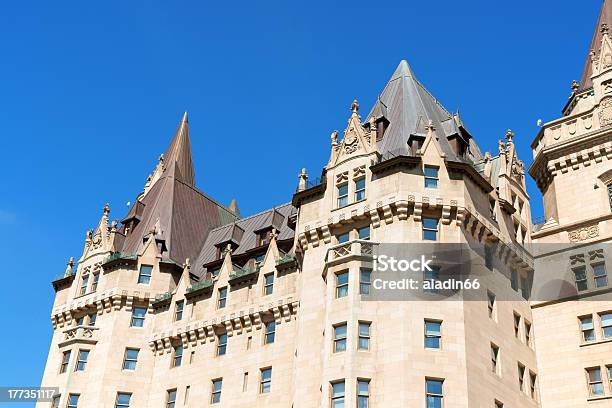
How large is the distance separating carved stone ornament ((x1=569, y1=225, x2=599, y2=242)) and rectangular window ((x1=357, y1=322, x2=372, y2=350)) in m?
15.3

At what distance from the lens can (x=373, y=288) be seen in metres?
41.5

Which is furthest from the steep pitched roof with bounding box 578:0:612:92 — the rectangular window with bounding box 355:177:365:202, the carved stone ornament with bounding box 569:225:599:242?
the rectangular window with bounding box 355:177:365:202

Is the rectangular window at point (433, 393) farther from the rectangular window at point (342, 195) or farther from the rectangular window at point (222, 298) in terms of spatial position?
the rectangular window at point (222, 298)

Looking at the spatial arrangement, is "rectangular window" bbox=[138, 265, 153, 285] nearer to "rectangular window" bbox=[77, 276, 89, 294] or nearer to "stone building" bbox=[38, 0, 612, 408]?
"stone building" bbox=[38, 0, 612, 408]

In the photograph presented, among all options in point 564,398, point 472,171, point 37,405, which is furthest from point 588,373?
point 37,405

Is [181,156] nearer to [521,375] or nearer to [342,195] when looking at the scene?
[342,195]

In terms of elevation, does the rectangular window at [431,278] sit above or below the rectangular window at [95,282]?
below

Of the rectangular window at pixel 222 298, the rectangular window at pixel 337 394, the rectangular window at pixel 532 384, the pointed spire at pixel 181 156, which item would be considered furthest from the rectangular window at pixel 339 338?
the pointed spire at pixel 181 156

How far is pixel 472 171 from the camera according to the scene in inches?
1767

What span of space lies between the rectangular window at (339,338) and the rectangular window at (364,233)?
5.40m

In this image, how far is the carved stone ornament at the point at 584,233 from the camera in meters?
46.9

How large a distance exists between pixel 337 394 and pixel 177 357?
1774 cm

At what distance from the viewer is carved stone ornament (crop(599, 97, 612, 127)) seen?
49875mm

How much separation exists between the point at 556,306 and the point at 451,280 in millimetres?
8959
